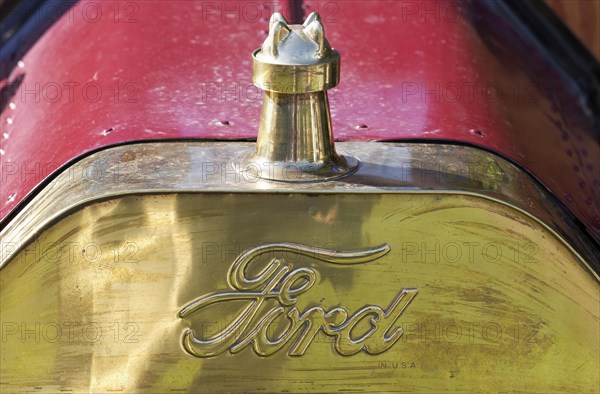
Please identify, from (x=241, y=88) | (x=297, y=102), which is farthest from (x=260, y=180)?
(x=241, y=88)

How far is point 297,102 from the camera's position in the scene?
1.38m

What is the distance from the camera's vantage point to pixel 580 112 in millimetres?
2127

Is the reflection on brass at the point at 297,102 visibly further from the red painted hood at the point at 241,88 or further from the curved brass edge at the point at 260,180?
the red painted hood at the point at 241,88

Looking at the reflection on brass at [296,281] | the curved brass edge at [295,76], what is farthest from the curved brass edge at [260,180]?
the curved brass edge at [295,76]

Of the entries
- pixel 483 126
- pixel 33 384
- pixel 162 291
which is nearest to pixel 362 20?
pixel 483 126

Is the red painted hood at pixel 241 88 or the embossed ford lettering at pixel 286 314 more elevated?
the red painted hood at pixel 241 88

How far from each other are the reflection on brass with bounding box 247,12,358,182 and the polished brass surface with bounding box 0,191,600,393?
0.20 feet

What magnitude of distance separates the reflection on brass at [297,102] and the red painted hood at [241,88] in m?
0.18

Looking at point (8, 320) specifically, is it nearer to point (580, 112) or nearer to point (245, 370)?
point (245, 370)

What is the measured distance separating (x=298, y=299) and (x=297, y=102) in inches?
10.2

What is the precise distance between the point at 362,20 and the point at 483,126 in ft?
1.30

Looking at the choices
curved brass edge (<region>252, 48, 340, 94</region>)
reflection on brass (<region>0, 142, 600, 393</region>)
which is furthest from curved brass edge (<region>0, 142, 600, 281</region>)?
curved brass edge (<region>252, 48, 340, 94</region>)

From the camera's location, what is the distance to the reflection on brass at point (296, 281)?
4.52ft

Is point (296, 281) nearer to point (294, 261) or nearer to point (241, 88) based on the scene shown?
point (294, 261)
